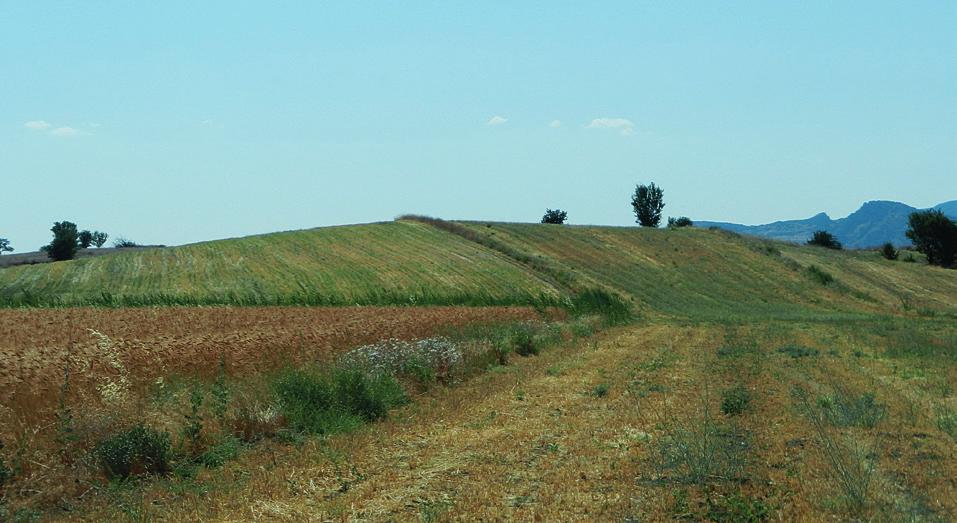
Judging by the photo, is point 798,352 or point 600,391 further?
point 798,352

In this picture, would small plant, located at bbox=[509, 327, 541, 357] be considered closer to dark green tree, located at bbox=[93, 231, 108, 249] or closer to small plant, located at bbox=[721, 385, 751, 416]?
small plant, located at bbox=[721, 385, 751, 416]

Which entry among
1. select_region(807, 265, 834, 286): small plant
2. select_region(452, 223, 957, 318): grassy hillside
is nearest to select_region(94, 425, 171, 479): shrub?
select_region(452, 223, 957, 318): grassy hillside

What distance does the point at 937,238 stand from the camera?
302 feet

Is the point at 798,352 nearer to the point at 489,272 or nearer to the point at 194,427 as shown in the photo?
the point at 194,427

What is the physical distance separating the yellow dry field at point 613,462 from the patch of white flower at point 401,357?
1041 mm

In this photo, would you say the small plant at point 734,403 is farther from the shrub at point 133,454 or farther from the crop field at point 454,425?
the shrub at point 133,454

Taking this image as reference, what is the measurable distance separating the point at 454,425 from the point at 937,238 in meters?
94.3

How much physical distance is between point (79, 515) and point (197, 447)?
2.74m

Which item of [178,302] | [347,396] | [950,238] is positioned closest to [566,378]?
[347,396]

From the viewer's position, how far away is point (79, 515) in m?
9.19

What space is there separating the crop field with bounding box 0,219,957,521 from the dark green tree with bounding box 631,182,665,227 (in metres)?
105

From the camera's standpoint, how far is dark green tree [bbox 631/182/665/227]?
131875mm

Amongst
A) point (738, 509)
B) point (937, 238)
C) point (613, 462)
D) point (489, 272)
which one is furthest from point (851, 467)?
point (937, 238)

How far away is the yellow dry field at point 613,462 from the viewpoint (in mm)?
8508
